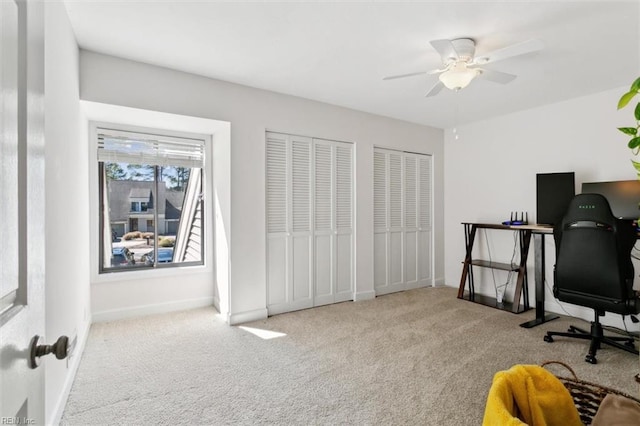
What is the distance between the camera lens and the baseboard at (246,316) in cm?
341

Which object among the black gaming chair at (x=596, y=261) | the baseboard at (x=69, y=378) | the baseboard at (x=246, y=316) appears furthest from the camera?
the baseboard at (x=246, y=316)

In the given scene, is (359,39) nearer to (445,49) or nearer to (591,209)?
(445,49)

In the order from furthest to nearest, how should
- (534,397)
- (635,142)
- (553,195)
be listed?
1. (553,195)
2. (534,397)
3. (635,142)

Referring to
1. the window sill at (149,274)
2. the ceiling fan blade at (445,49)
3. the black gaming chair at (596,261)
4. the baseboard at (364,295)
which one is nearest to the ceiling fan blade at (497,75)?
the ceiling fan blade at (445,49)

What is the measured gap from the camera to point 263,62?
292 cm

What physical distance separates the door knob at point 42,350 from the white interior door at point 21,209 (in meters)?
0.02

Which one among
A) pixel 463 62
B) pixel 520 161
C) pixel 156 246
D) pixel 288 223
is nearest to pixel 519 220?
pixel 520 161

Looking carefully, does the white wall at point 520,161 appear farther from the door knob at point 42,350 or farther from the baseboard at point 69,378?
the baseboard at point 69,378

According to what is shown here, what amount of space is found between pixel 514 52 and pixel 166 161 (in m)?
3.55

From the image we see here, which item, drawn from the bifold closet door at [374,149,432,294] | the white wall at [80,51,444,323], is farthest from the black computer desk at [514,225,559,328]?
the white wall at [80,51,444,323]

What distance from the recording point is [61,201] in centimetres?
206

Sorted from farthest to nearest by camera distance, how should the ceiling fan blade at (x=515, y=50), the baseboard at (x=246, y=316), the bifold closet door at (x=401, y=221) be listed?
the bifold closet door at (x=401, y=221) < the baseboard at (x=246, y=316) < the ceiling fan blade at (x=515, y=50)

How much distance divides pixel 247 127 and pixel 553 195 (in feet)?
11.5

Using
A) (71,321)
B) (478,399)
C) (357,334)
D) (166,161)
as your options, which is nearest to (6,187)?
(71,321)
